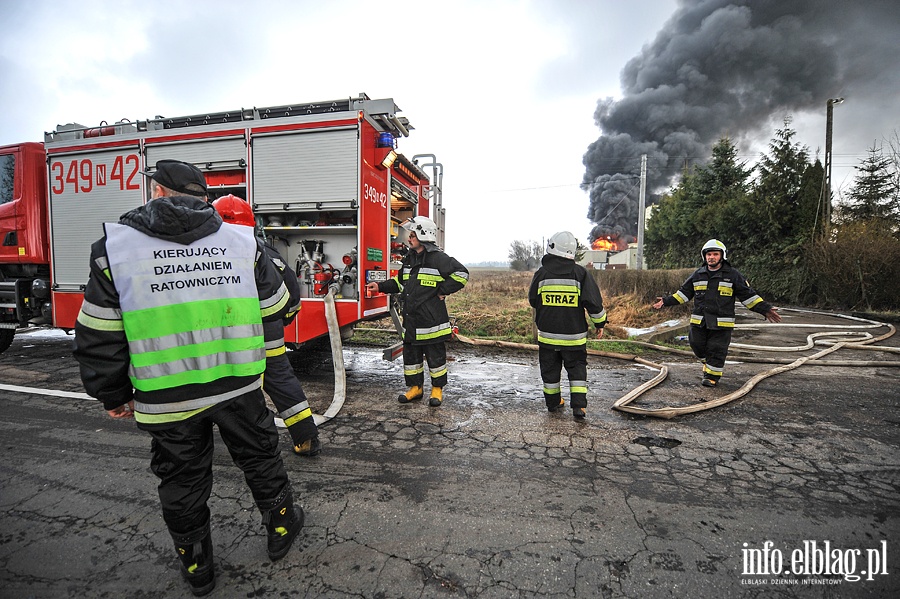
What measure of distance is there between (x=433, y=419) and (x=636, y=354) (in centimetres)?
394

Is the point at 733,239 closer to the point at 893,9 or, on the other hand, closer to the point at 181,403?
the point at 181,403

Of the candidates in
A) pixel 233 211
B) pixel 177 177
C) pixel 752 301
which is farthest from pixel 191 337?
pixel 752 301

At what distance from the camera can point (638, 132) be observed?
145 ft

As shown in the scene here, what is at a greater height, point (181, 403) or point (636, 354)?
point (181, 403)

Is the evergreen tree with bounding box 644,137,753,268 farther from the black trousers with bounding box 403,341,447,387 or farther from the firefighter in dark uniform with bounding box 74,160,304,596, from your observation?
the firefighter in dark uniform with bounding box 74,160,304,596

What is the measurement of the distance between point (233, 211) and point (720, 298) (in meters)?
4.93

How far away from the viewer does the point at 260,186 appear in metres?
4.41

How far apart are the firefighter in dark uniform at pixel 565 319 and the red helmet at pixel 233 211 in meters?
2.57

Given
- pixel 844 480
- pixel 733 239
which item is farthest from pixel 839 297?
pixel 844 480

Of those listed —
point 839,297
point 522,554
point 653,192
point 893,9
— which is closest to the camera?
point 522,554

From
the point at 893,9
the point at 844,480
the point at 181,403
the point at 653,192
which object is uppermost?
the point at 893,9

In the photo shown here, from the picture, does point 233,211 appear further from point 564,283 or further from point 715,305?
point 715,305

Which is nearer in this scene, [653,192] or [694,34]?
[653,192]

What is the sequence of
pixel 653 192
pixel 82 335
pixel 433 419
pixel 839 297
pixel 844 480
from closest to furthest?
pixel 82 335 < pixel 844 480 < pixel 433 419 < pixel 839 297 < pixel 653 192
